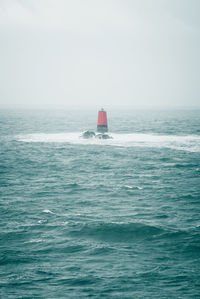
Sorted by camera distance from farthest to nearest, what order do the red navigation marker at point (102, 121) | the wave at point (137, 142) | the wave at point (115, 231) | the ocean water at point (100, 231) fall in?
the red navigation marker at point (102, 121) < the wave at point (137, 142) < the wave at point (115, 231) < the ocean water at point (100, 231)

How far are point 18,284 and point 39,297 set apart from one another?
0.99 metres

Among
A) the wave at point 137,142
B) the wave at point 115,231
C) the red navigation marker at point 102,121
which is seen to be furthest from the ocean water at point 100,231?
the red navigation marker at point 102,121

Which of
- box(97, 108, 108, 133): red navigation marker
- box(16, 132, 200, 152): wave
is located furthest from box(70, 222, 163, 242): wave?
box(97, 108, 108, 133): red navigation marker

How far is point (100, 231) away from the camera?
14641 millimetres

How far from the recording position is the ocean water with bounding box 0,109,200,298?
1068 centimetres

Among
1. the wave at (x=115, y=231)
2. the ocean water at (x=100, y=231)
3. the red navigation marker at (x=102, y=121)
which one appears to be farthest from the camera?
the red navigation marker at (x=102, y=121)

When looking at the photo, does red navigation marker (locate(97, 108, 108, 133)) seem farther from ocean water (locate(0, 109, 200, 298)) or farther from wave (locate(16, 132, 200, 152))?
ocean water (locate(0, 109, 200, 298))

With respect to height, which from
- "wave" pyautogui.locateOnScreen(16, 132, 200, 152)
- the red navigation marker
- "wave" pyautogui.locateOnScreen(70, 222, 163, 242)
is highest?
the red navigation marker

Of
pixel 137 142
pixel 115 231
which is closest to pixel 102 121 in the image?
pixel 137 142

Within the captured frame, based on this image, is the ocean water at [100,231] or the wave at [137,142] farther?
the wave at [137,142]

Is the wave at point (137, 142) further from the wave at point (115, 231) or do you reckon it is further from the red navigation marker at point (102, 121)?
the wave at point (115, 231)

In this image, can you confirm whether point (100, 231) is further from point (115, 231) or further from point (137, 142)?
point (137, 142)

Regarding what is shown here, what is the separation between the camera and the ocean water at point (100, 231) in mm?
10680

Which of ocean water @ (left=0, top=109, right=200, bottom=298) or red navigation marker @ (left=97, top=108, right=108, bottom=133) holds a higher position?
red navigation marker @ (left=97, top=108, right=108, bottom=133)
